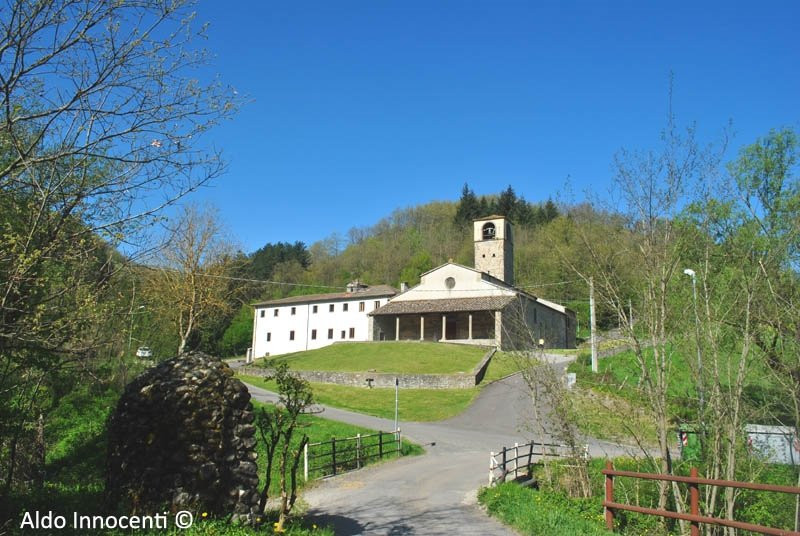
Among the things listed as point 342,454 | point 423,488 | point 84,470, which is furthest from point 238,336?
point 423,488

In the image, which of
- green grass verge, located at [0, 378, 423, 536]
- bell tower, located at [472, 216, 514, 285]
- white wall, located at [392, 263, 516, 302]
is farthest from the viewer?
bell tower, located at [472, 216, 514, 285]

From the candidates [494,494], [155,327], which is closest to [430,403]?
[155,327]

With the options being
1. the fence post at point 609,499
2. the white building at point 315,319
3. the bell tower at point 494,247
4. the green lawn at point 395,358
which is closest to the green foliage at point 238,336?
the white building at point 315,319

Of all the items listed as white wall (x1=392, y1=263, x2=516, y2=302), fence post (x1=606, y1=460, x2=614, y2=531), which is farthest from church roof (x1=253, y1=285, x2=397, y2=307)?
fence post (x1=606, y1=460, x2=614, y2=531)

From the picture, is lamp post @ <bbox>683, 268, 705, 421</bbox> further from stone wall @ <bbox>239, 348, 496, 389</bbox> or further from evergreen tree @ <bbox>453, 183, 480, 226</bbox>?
evergreen tree @ <bbox>453, 183, 480, 226</bbox>

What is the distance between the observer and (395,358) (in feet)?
139

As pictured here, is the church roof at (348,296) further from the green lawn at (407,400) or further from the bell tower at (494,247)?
the green lawn at (407,400)

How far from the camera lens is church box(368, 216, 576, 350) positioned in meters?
50.1

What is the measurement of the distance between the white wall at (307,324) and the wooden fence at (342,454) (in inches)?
1476

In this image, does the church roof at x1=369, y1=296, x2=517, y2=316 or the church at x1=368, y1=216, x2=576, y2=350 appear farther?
the church at x1=368, y1=216, x2=576, y2=350

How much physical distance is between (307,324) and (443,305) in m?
17.3

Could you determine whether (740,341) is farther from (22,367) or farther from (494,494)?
(22,367)

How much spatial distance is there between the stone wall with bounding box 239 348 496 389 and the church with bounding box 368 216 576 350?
34.3ft

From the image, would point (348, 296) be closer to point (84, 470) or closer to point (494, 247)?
point (494, 247)
